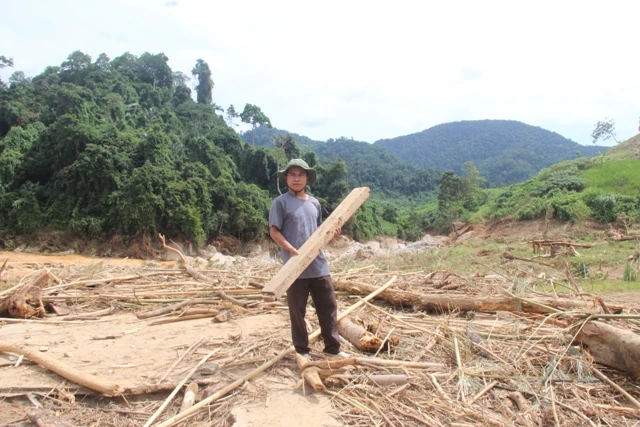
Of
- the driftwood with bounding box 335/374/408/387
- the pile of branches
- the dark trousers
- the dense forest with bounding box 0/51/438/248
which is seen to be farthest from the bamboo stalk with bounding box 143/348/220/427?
the dense forest with bounding box 0/51/438/248

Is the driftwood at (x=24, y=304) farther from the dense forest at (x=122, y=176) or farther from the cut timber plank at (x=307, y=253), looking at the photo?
the dense forest at (x=122, y=176)

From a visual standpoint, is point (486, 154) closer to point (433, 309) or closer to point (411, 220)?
point (411, 220)

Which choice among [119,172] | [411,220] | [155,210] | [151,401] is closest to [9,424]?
[151,401]

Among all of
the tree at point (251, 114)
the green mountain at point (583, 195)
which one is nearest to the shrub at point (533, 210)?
the green mountain at point (583, 195)

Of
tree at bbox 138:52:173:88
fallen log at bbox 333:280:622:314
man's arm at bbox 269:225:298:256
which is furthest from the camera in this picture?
tree at bbox 138:52:173:88

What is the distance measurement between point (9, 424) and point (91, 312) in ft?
9.23

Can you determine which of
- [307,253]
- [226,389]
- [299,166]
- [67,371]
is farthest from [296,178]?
[67,371]

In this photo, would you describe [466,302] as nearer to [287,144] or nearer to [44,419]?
[44,419]

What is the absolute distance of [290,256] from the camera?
3121mm

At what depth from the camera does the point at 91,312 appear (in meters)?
5.11

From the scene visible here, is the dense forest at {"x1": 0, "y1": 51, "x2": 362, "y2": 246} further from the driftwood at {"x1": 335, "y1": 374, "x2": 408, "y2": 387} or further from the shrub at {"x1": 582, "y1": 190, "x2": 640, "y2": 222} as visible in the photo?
the driftwood at {"x1": 335, "y1": 374, "x2": 408, "y2": 387}

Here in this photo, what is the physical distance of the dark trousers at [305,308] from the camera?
125 inches

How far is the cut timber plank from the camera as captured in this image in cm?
269

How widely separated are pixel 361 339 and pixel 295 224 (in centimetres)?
115
